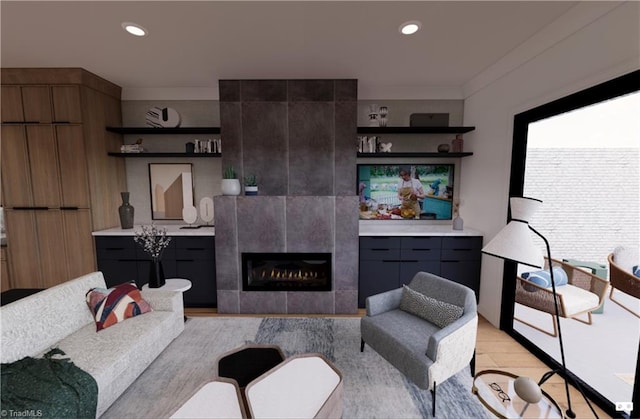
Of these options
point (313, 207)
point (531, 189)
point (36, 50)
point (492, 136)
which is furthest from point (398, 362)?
point (36, 50)

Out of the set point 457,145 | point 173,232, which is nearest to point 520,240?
point 457,145

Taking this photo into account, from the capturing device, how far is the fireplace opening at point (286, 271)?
3.34 metres

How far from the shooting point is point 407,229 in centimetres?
367

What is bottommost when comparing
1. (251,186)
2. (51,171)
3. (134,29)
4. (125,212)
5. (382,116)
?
(125,212)

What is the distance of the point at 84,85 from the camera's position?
124 inches

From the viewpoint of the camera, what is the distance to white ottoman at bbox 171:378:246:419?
1.39 metres

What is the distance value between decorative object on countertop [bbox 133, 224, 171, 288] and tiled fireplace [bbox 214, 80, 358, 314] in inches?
24.0

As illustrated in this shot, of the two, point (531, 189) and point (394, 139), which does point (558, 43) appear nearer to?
point (531, 189)

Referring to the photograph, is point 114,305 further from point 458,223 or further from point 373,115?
point 458,223

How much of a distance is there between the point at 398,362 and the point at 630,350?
1999 mm

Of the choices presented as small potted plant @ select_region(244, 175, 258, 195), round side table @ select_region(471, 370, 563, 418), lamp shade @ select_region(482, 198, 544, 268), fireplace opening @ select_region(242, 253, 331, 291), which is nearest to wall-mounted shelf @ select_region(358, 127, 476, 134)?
Result: small potted plant @ select_region(244, 175, 258, 195)

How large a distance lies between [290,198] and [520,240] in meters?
2.27

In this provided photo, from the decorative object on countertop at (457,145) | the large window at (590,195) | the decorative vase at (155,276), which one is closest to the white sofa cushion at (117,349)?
the decorative vase at (155,276)

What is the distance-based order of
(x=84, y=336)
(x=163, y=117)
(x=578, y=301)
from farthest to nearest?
(x=163, y=117), (x=578, y=301), (x=84, y=336)
